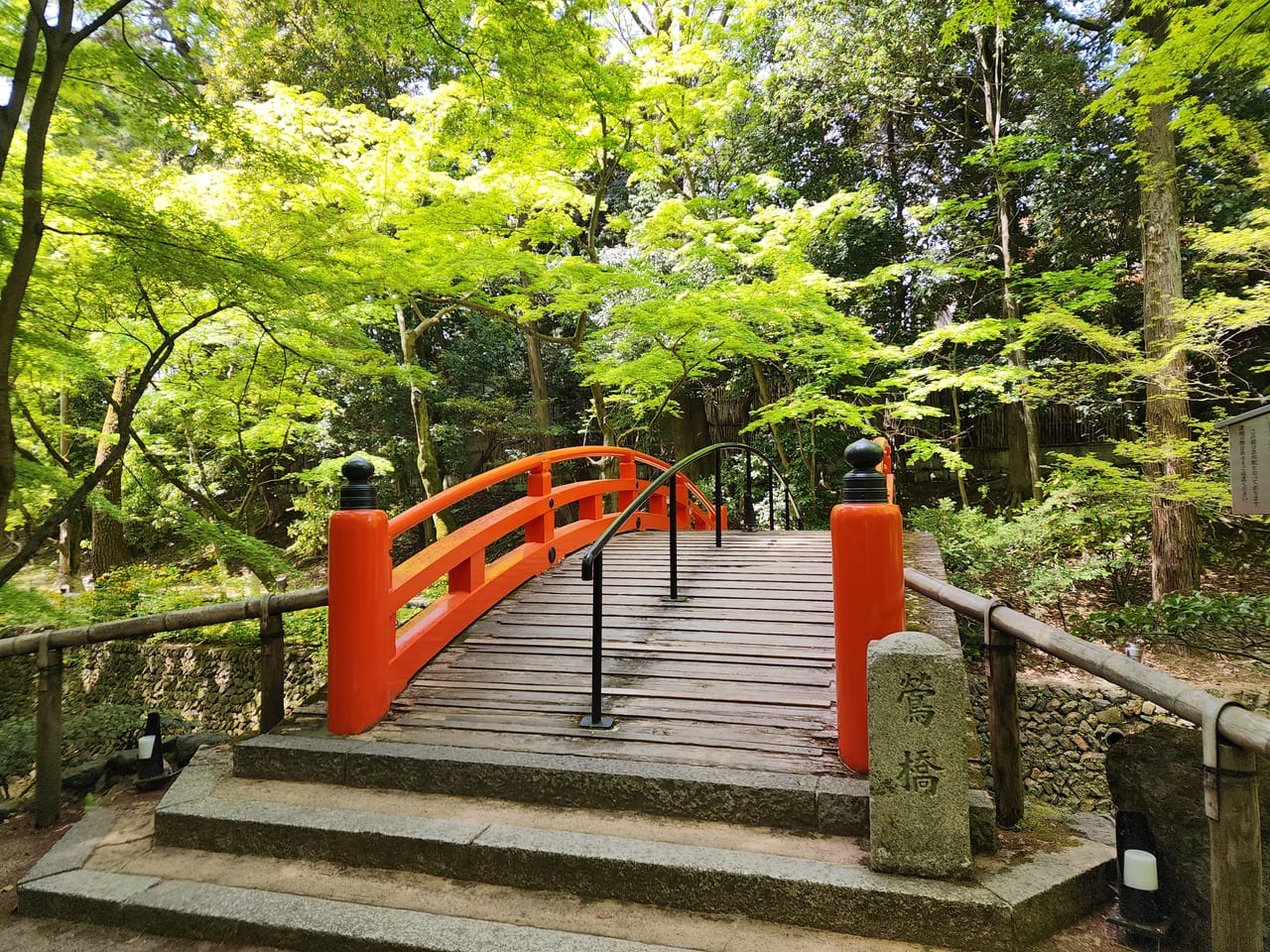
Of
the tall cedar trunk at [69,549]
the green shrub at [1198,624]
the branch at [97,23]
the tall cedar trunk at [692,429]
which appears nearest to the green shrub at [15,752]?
the branch at [97,23]

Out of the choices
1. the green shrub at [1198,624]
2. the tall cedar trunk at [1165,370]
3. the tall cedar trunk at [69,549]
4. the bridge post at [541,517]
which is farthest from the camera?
the tall cedar trunk at [69,549]

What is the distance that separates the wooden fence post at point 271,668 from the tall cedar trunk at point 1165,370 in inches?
353

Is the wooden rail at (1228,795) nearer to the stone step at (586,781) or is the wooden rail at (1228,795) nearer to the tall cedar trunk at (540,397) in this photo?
the stone step at (586,781)

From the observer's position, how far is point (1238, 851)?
1.78 m

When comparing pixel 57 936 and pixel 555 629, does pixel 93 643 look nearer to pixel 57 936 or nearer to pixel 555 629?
pixel 57 936

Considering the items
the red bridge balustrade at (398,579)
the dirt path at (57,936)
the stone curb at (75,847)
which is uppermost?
the red bridge balustrade at (398,579)

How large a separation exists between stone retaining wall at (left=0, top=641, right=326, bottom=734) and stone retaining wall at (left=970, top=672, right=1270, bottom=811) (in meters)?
8.31

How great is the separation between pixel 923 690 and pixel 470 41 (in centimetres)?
591

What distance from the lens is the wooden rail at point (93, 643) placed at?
338 cm

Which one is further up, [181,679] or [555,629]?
[555,629]

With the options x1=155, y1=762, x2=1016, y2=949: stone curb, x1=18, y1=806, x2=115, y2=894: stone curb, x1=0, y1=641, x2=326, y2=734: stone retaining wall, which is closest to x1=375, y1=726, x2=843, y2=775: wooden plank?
x1=155, y1=762, x2=1016, y2=949: stone curb

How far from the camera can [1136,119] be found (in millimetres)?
6688

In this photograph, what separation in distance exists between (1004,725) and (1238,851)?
0.85 m

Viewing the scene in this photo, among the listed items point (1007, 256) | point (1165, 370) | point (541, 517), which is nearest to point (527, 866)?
point (541, 517)
